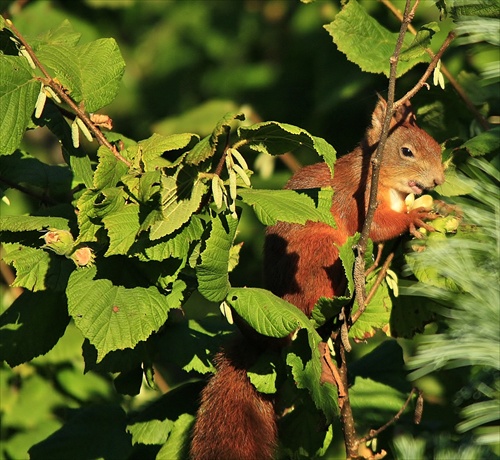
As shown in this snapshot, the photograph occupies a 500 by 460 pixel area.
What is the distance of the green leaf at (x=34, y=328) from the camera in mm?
2346

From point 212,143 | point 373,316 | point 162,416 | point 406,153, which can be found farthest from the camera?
point 406,153

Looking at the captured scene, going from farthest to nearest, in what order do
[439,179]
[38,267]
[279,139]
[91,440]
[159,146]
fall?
[439,179]
[91,440]
[38,267]
[159,146]
[279,139]

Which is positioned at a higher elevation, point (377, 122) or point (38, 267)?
point (38, 267)

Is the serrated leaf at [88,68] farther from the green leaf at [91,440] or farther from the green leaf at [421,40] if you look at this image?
the green leaf at [91,440]

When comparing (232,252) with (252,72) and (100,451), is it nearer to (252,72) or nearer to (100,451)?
(100,451)

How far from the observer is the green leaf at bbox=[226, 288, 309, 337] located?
196 cm

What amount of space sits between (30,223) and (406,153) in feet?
4.77

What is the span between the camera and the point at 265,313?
6.47ft

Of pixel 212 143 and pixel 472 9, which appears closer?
pixel 212 143

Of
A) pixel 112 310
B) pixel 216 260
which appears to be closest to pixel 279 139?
pixel 216 260

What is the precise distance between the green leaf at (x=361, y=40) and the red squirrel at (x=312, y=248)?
0.16m

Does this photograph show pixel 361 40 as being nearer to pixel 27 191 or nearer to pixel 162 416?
pixel 27 191

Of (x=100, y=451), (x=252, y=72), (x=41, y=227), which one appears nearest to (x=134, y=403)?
(x=100, y=451)

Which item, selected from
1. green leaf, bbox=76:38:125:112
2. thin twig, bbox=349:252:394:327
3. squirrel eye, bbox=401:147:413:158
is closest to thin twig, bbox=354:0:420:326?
thin twig, bbox=349:252:394:327
